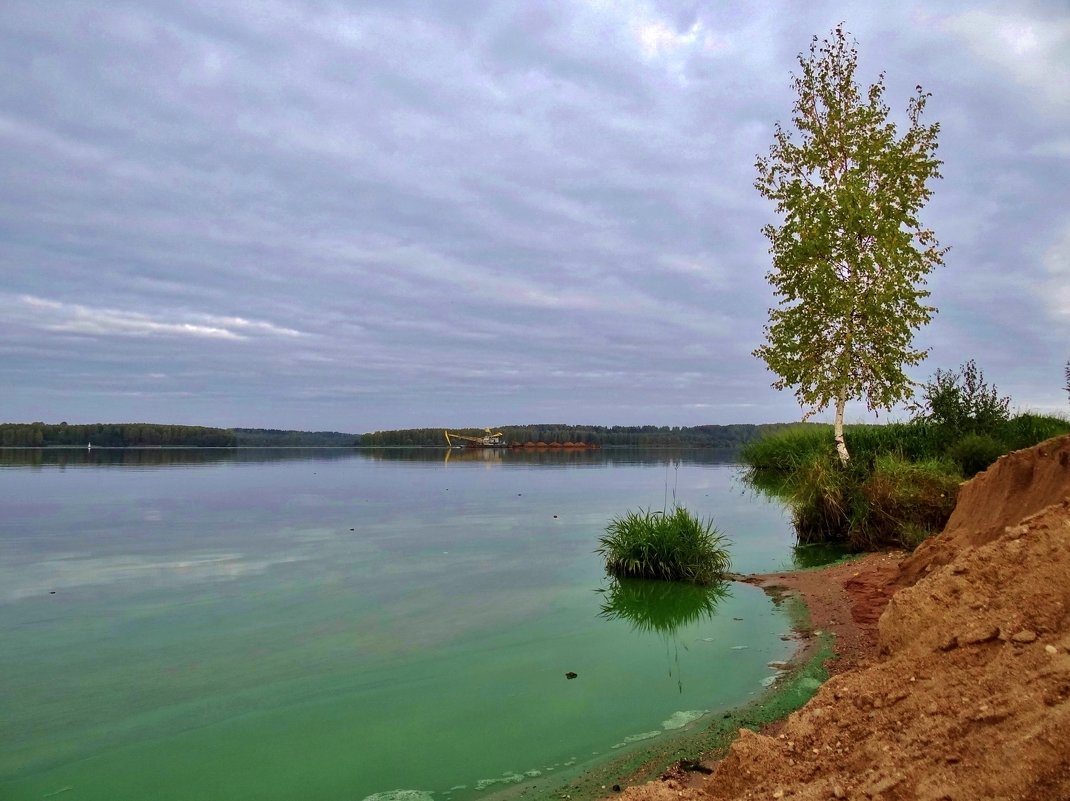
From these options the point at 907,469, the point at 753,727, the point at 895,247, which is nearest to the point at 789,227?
the point at 895,247

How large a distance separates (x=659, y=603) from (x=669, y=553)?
148 cm

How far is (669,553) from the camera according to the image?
1111cm

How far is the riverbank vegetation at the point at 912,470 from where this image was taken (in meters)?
13.0

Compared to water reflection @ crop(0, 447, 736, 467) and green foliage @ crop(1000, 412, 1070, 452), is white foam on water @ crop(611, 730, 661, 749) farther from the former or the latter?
water reflection @ crop(0, 447, 736, 467)

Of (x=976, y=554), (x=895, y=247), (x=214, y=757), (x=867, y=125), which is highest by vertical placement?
(x=867, y=125)

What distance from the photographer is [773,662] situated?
6922 millimetres

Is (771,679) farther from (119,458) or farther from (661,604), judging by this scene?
(119,458)

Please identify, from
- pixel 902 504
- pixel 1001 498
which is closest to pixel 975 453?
pixel 902 504

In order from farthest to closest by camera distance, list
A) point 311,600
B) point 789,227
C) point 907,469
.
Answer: point 789,227 → point 907,469 → point 311,600

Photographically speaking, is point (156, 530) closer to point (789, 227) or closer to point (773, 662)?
point (773, 662)

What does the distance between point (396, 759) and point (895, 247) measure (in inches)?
666

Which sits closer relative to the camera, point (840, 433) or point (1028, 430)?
point (840, 433)

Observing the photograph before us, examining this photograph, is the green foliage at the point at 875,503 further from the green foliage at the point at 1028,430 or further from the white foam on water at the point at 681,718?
the white foam on water at the point at 681,718

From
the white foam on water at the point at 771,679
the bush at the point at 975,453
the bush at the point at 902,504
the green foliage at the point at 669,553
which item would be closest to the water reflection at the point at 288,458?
the bush at the point at 975,453
